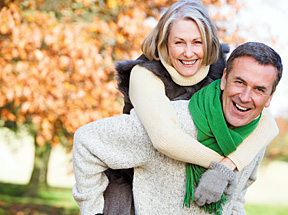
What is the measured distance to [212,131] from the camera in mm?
1896

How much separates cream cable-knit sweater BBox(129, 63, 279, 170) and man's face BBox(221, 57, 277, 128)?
0.16 m

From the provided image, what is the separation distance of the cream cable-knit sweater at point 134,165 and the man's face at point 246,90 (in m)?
0.20

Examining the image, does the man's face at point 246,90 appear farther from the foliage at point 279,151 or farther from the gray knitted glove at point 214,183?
the foliage at point 279,151

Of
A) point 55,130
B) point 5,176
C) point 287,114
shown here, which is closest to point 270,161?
point 287,114

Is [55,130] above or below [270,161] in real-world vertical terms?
above

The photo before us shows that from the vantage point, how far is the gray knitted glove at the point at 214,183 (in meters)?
1.79

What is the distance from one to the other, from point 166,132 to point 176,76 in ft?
1.40

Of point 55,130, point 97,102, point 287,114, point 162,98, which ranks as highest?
point 162,98

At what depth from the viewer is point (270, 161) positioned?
16.5 metres

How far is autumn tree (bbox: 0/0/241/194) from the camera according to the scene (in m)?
4.42

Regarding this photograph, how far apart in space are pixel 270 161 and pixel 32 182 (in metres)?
10.5

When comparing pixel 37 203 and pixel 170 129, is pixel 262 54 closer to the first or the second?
pixel 170 129

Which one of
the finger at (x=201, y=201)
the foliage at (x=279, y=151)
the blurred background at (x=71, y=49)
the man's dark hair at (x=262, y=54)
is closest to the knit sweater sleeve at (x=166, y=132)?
the finger at (x=201, y=201)

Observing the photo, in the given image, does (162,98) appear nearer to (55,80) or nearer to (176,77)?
(176,77)
